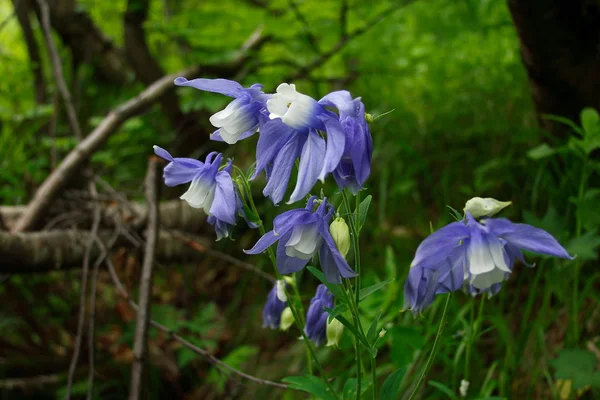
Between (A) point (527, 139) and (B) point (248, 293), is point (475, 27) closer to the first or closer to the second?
(A) point (527, 139)

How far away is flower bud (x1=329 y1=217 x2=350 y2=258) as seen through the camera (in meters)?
0.83

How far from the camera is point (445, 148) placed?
9.28 ft

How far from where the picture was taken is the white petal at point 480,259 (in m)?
0.72

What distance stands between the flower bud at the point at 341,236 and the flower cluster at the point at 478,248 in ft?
0.38

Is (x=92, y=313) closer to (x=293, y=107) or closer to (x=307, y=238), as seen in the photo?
(x=307, y=238)

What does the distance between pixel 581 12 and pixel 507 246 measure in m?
1.38

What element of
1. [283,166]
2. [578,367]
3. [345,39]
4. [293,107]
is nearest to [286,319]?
[283,166]

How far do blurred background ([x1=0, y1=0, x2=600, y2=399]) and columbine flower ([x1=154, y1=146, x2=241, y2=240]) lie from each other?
27.0 inches

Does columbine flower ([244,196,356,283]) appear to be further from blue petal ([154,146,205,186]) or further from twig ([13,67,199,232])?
twig ([13,67,199,232])

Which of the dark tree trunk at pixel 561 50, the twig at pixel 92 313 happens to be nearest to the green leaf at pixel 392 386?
the twig at pixel 92 313

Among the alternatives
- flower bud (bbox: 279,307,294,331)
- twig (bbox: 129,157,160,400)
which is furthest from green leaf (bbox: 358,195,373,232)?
twig (bbox: 129,157,160,400)

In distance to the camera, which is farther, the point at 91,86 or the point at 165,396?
the point at 91,86

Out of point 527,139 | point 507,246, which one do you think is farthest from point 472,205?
point 527,139

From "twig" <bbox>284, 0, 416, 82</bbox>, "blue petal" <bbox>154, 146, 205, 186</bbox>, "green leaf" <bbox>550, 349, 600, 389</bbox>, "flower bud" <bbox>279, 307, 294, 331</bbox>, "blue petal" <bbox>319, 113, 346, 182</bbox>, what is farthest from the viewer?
"twig" <bbox>284, 0, 416, 82</bbox>
